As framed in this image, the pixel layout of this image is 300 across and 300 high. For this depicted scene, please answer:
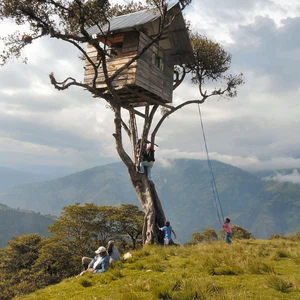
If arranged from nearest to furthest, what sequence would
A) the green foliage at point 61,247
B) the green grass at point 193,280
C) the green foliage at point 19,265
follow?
1. the green grass at point 193,280
2. the green foliage at point 19,265
3. the green foliage at point 61,247

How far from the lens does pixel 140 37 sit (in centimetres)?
1594

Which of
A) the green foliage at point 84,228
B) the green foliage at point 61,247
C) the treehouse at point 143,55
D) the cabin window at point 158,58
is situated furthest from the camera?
the green foliage at point 84,228

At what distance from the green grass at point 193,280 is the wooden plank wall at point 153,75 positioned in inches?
360

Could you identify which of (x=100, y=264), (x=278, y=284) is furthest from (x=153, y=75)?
(x=278, y=284)

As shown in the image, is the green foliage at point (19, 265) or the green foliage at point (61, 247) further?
the green foliage at point (61, 247)

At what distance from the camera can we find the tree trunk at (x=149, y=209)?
15930mm

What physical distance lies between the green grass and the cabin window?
36.4ft

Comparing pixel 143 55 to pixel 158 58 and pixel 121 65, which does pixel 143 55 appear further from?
pixel 158 58

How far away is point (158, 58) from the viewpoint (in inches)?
707

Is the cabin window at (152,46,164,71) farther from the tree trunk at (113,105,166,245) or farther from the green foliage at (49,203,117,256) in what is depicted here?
the green foliage at (49,203,117,256)

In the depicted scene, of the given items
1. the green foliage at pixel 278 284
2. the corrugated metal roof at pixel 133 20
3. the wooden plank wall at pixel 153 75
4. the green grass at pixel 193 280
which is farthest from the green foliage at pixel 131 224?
the green foliage at pixel 278 284

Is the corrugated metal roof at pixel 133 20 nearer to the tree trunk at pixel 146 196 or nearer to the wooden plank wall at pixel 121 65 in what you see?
the wooden plank wall at pixel 121 65

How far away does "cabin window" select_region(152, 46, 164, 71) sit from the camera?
17.4 metres

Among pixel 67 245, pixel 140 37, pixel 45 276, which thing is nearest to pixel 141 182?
pixel 140 37
